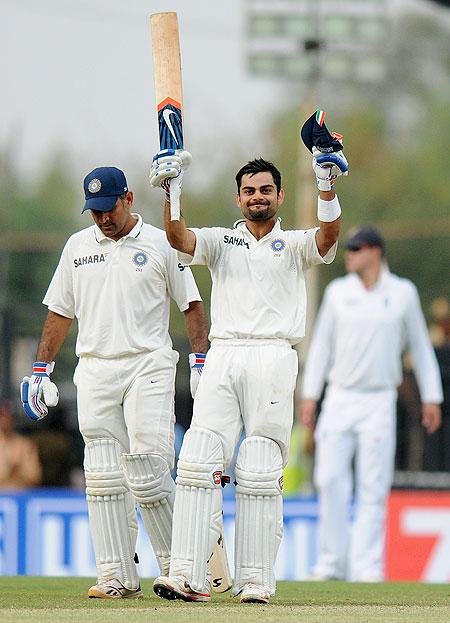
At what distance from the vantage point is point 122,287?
8914 millimetres

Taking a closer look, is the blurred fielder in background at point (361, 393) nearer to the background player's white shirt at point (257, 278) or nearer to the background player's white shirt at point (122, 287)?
the background player's white shirt at point (122, 287)

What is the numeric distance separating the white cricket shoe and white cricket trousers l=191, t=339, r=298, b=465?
60 centimetres

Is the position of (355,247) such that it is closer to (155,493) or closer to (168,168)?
(155,493)

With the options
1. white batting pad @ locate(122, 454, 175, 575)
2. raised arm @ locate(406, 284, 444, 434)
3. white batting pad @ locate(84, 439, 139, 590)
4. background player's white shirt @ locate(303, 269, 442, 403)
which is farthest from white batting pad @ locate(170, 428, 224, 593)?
raised arm @ locate(406, 284, 444, 434)

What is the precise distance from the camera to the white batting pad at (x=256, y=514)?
8.23 metres

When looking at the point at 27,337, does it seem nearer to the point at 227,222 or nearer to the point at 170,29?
the point at 170,29

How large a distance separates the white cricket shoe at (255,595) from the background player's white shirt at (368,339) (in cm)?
430

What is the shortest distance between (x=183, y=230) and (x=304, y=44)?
18546 millimetres

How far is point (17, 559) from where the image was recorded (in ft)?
46.7

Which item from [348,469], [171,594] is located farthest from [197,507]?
[348,469]

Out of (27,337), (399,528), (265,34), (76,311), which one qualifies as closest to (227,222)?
(265,34)

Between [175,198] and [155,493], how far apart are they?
62.2 inches

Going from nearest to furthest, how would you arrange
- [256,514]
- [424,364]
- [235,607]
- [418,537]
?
1. [235,607]
2. [256,514]
3. [424,364]
4. [418,537]

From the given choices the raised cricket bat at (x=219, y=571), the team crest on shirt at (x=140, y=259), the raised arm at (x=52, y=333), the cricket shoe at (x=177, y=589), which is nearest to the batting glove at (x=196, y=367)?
the team crest on shirt at (x=140, y=259)
